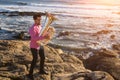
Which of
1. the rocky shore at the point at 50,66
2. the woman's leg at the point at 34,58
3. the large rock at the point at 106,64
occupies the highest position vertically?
the woman's leg at the point at 34,58

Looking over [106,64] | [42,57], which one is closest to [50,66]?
[42,57]

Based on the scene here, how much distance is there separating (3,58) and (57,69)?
76.6 inches

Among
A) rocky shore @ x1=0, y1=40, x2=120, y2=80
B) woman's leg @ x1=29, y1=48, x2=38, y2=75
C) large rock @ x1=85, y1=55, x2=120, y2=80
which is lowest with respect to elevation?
large rock @ x1=85, y1=55, x2=120, y2=80

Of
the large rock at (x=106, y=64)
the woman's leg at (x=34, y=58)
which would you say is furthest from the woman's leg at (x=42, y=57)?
the large rock at (x=106, y=64)

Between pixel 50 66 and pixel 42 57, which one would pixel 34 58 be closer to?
pixel 42 57

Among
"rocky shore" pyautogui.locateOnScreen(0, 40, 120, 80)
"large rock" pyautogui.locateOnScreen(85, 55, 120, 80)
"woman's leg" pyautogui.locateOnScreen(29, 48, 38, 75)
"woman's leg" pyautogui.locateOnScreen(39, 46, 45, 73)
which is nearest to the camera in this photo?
"woman's leg" pyautogui.locateOnScreen(29, 48, 38, 75)

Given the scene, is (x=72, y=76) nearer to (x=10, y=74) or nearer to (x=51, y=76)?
Result: (x=51, y=76)

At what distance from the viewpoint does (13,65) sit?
1030 centimetres

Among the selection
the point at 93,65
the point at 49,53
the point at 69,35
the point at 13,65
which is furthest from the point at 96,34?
the point at 13,65

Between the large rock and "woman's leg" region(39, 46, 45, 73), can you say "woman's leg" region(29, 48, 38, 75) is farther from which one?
the large rock

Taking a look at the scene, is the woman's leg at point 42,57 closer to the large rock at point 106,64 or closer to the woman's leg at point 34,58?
the woman's leg at point 34,58

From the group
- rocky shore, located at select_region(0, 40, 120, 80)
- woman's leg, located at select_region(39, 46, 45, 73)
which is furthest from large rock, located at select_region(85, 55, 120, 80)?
woman's leg, located at select_region(39, 46, 45, 73)

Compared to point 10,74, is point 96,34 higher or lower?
lower

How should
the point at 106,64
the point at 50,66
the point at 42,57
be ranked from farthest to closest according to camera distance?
the point at 106,64 → the point at 50,66 → the point at 42,57
